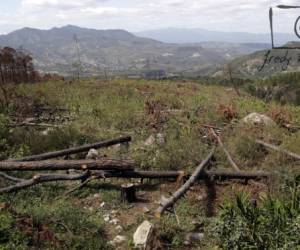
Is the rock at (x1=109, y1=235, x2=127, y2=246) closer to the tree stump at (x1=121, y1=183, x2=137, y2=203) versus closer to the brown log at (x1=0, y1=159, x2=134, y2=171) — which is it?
the tree stump at (x1=121, y1=183, x2=137, y2=203)

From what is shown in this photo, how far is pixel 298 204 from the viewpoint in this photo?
217 inches

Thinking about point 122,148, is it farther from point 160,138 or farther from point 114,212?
point 114,212

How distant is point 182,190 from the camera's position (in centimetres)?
706

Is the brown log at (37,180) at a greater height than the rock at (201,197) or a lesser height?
greater

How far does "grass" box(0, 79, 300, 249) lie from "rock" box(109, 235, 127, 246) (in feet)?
0.47

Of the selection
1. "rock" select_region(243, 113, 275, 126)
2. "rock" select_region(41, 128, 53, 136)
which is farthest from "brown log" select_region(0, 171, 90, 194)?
"rock" select_region(243, 113, 275, 126)

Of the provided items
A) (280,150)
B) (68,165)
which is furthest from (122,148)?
(280,150)

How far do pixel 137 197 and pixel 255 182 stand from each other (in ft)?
7.91

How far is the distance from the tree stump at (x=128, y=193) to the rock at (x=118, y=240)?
1294mm

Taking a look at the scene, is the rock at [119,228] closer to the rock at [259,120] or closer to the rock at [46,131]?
the rock at [46,131]

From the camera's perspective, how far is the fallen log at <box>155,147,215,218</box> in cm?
632

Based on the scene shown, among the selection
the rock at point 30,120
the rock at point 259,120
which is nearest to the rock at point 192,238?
the rock at point 259,120

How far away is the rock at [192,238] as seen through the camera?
20.1 feet

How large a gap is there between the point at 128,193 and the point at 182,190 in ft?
3.75
